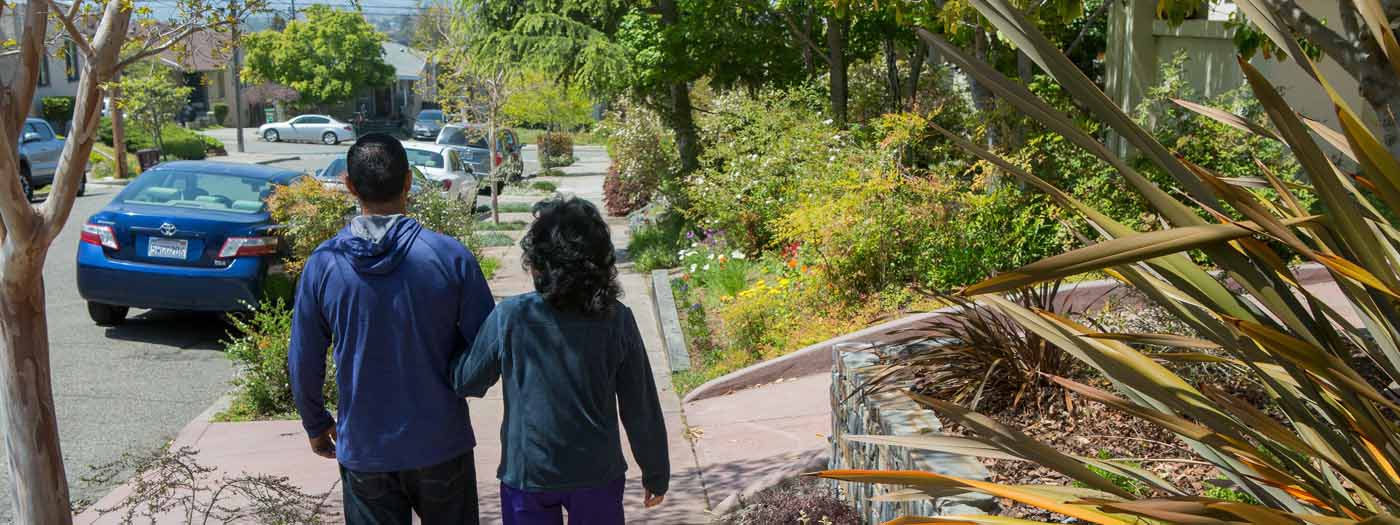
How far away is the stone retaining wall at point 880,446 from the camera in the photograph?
4047mm

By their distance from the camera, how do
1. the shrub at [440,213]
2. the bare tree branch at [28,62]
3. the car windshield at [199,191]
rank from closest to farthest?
the bare tree branch at [28,62]
the car windshield at [199,191]
the shrub at [440,213]

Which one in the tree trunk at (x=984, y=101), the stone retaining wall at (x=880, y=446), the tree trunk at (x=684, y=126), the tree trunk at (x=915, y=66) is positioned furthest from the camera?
the tree trunk at (x=684, y=126)

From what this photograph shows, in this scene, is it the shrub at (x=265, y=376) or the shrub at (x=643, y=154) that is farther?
the shrub at (x=643, y=154)

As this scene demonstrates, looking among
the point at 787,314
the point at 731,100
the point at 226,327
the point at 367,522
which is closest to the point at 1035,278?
the point at 367,522

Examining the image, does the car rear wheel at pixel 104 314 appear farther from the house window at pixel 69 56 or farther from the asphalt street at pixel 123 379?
the house window at pixel 69 56

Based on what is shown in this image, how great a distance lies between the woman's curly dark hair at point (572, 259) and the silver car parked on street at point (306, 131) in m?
53.6

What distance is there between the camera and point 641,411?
11.7ft

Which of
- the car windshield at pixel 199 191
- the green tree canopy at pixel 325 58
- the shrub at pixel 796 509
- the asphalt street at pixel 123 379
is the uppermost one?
the green tree canopy at pixel 325 58

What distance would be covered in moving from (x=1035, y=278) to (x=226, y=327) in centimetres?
974

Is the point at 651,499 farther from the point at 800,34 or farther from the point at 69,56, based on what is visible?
the point at 800,34

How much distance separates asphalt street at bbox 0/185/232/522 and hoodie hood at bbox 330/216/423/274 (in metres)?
3.38

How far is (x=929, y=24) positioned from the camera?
32.9ft

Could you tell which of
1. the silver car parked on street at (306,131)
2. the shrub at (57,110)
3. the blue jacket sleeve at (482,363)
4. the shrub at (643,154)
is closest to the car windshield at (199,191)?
the blue jacket sleeve at (482,363)

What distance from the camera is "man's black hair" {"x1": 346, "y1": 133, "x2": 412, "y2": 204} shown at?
3566 mm
